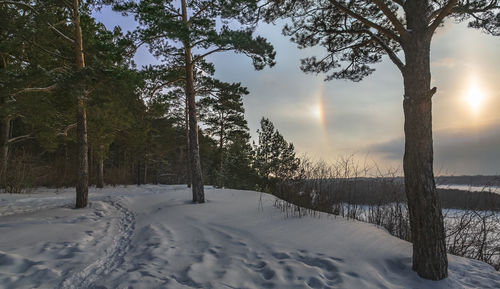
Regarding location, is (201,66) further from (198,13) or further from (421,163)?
(421,163)

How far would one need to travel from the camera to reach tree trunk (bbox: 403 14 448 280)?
3.26 m

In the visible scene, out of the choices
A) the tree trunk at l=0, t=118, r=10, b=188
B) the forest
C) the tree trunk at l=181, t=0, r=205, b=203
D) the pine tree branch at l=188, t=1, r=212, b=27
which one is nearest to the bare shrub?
the forest

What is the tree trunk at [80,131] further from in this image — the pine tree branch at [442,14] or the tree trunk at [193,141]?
the pine tree branch at [442,14]

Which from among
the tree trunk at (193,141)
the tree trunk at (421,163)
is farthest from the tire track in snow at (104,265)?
the tree trunk at (421,163)

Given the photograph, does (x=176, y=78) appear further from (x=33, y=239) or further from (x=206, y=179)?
(x=206, y=179)

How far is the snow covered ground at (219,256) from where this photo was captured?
3.14m

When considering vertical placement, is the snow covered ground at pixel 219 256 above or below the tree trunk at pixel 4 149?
below

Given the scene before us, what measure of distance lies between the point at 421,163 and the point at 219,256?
3.20 metres

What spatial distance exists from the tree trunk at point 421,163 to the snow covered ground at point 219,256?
0.31m

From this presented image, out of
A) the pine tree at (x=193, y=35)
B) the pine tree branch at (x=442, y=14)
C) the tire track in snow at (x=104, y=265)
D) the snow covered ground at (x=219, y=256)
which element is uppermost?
the pine tree at (x=193, y=35)

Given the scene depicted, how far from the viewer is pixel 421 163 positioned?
3301 millimetres

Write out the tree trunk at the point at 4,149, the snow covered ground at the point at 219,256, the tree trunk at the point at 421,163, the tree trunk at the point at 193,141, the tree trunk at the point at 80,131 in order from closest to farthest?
1. the snow covered ground at the point at 219,256
2. the tree trunk at the point at 421,163
3. the tree trunk at the point at 80,131
4. the tree trunk at the point at 193,141
5. the tree trunk at the point at 4,149

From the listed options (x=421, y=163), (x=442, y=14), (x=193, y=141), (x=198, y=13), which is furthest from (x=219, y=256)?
(x=198, y=13)

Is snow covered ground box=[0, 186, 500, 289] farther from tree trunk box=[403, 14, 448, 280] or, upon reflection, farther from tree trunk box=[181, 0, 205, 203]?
tree trunk box=[181, 0, 205, 203]
